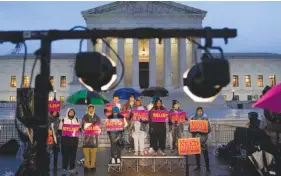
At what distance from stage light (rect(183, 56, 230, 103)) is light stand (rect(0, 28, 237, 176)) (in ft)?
1.00

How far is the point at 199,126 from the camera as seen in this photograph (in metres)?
10.4

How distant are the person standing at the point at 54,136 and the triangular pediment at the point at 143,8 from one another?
36941 mm

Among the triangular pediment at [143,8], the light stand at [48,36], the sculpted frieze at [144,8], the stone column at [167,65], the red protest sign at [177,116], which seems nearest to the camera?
the light stand at [48,36]

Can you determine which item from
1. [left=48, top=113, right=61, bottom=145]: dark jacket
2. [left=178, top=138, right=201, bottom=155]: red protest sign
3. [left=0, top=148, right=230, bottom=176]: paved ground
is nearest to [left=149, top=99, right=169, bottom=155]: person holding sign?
[left=0, top=148, right=230, bottom=176]: paved ground

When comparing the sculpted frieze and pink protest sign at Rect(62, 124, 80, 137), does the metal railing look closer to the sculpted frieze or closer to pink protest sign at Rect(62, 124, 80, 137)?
pink protest sign at Rect(62, 124, 80, 137)

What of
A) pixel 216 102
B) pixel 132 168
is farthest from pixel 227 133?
pixel 216 102

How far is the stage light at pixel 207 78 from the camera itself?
354cm

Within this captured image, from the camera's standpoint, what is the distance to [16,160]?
1275 centimetres

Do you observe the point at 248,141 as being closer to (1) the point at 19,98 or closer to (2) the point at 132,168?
(2) the point at 132,168

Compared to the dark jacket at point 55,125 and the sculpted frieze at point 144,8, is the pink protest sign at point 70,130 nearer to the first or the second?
the dark jacket at point 55,125

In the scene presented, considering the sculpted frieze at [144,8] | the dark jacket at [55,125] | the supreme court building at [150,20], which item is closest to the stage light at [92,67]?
the dark jacket at [55,125]

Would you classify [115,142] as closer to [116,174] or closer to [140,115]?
[116,174]

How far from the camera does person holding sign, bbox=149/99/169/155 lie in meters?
11.9

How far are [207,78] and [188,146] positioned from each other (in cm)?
660
